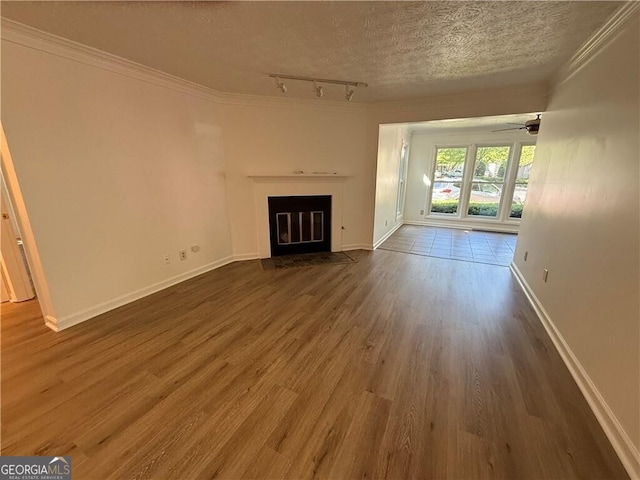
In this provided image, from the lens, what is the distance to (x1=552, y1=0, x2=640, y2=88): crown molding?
1.61 meters

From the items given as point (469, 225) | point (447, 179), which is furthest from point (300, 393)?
point (447, 179)

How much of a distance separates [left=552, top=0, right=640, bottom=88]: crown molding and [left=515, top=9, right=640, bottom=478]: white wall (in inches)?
1.0

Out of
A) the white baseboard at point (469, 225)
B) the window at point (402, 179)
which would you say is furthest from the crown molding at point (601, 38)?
the white baseboard at point (469, 225)

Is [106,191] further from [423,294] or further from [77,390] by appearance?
[423,294]

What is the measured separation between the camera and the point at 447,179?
6824 mm

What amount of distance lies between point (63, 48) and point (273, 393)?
10.3 feet

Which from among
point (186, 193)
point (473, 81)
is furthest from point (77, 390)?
point (473, 81)

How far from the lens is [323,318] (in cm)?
256

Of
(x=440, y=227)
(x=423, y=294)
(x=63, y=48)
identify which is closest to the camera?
(x=63, y=48)

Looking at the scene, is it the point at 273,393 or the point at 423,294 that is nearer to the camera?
the point at 273,393

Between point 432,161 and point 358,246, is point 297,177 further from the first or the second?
point 432,161

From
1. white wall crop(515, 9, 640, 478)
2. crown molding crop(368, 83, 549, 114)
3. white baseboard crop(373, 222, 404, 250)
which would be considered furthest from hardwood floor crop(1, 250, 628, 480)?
crown molding crop(368, 83, 549, 114)

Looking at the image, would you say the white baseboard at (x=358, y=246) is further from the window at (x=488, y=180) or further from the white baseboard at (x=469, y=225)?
the window at (x=488, y=180)

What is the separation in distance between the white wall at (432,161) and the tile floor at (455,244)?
39cm
